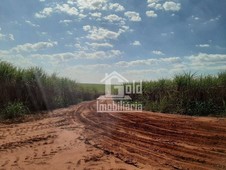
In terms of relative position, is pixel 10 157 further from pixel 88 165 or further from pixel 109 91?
pixel 109 91

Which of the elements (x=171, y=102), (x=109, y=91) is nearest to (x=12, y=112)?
(x=171, y=102)

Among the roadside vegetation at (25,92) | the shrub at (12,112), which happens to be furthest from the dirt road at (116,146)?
the roadside vegetation at (25,92)

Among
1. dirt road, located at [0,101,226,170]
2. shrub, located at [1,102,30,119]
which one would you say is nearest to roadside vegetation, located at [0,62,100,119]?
shrub, located at [1,102,30,119]

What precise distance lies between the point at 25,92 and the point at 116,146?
10.8 meters

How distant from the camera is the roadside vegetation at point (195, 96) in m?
14.2

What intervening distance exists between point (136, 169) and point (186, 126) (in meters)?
4.87

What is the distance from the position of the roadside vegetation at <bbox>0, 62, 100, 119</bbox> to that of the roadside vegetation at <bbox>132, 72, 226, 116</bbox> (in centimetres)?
737

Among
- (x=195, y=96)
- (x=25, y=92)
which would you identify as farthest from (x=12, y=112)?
(x=195, y=96)

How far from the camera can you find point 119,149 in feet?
23.1

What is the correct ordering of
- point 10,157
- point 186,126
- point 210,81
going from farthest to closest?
point 210,81 < point 186,126 < point 10,157

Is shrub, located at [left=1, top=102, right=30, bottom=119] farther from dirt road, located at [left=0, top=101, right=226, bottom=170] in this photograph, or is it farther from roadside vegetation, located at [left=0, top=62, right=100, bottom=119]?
dirt road, located at [left=0, top=101, right=226, bottom=170]

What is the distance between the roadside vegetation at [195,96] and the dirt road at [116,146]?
4128 millimetres

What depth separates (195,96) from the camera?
15.6 m

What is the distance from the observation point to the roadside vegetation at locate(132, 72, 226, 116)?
46.8 ft
